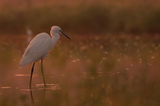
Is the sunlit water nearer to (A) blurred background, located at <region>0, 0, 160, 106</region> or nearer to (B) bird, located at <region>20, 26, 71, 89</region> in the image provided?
(A) blurred background, located at <region>0, 0, 160, 106</region>

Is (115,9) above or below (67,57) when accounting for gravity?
above

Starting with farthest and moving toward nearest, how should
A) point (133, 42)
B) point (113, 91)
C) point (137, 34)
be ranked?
point (137, 34)
point (133, 42)
point (113, 91)

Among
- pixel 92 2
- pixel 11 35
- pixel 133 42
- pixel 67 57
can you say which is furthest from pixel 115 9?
pixel 67 57

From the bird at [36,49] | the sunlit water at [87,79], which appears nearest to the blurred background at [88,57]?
the sunlit water at [87,79]

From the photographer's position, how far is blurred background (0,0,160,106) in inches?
358

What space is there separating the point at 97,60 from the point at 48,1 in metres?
18.3

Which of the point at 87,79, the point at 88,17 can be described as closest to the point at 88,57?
the point at 87,79

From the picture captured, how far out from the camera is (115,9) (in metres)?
26.8

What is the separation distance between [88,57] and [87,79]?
13.8 feet

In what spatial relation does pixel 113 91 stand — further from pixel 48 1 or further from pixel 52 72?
pixel 48 1

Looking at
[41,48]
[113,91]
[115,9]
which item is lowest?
[113,91]

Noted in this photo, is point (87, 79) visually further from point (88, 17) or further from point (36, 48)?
point (88, 17)

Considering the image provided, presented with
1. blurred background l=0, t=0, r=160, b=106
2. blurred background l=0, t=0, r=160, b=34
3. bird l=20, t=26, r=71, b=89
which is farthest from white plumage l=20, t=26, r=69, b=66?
blurred background l=0, t=0, r=160, b=34

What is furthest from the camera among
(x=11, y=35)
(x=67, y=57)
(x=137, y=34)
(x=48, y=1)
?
(x=48, y=1)
